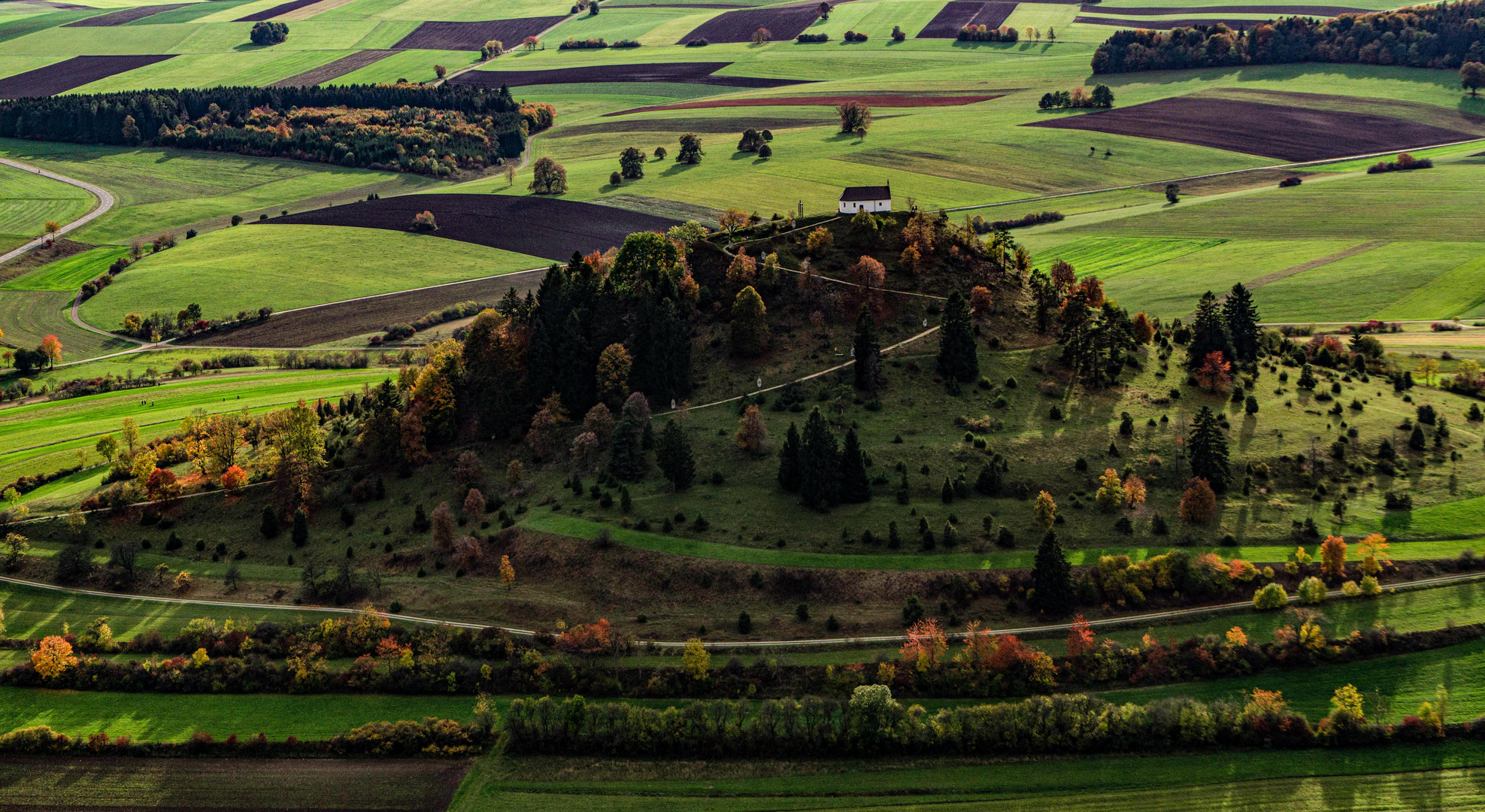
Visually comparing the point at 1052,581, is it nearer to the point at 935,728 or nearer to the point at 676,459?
the point at 935,728

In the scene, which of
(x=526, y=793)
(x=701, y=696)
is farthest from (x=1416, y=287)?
(x=526, y=793)

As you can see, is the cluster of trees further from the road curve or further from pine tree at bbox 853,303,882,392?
pine tree at bbox 853,303,882,392

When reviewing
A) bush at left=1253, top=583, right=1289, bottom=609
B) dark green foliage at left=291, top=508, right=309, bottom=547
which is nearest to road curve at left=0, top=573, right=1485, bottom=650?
bush at left=1253, top=583, right=1289, bottom=609

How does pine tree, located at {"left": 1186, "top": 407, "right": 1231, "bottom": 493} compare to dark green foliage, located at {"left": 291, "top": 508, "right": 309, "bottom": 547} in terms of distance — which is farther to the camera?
dark green foliage, located at {"left": 291, "top": 508, "right": 309, "bottom": 547}

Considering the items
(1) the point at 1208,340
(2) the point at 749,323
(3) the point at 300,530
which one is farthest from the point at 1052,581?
(3) the point at 300,530

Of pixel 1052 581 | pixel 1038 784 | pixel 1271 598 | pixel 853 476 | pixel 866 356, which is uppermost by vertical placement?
pixel 866 356
